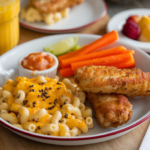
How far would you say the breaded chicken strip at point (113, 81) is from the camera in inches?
66.3

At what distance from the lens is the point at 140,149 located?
4.89ft

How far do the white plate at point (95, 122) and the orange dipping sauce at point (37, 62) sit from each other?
0.68 feet

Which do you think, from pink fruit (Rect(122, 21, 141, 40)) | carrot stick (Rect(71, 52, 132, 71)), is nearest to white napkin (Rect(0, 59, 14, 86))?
carrot stick (Rect(71, 52, 132, 71))

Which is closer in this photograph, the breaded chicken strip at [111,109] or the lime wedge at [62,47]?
the breaded chicken strip at [111,109]

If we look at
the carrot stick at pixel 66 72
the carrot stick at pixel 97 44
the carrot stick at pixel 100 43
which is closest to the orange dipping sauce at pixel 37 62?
the carrot stick at pixel 66 72

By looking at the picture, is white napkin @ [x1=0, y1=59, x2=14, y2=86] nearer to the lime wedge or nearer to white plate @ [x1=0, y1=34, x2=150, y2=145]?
white plate @ [x1=0, y1=34, x2=150, y2=145]

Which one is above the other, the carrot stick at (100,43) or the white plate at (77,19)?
the carrot stick at (100,43)

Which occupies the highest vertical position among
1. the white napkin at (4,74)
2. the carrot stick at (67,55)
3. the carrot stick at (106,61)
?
the carrot stick at (106,61)

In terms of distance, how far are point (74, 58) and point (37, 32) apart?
91cm

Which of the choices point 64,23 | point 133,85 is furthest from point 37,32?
point 133,85

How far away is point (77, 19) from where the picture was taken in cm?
309

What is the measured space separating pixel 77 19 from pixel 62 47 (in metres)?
0.83

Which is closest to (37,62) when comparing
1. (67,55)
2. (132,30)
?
(67,55)

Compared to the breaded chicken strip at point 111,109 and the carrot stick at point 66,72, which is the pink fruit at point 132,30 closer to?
the carrot stick at point 66,72
